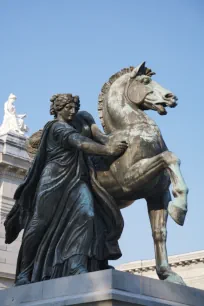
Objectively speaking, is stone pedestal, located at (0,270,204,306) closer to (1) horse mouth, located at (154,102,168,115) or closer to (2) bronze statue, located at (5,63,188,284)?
(2) bronze statue, located at (5,63,188,284)

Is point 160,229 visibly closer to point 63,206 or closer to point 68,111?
point 63,206

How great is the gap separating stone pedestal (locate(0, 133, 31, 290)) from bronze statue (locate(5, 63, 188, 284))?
59.5ft

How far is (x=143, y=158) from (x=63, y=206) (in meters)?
1.28

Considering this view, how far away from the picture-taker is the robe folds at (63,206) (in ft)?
28.5

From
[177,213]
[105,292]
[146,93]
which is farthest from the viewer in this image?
[146,93]

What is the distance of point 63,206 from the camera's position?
29.4 feet

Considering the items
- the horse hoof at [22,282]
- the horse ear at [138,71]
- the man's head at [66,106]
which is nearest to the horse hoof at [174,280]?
the horse hoof at [22,282]

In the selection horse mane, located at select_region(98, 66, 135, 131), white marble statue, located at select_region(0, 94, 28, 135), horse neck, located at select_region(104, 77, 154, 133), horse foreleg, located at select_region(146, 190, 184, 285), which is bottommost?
horse foreleg, located at select_region(146, 190, 184, 285)

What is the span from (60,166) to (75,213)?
0.74m

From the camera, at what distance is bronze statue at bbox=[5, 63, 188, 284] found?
8484mm

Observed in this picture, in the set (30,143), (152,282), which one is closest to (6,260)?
(30,143)

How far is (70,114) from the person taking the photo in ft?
30.9

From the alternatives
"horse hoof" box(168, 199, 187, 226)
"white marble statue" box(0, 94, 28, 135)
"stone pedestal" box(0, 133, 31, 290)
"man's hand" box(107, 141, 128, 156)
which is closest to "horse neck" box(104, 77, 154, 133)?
"man's hand" box(107, 141, 128, 156)

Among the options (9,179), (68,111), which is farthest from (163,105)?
(9,179)
